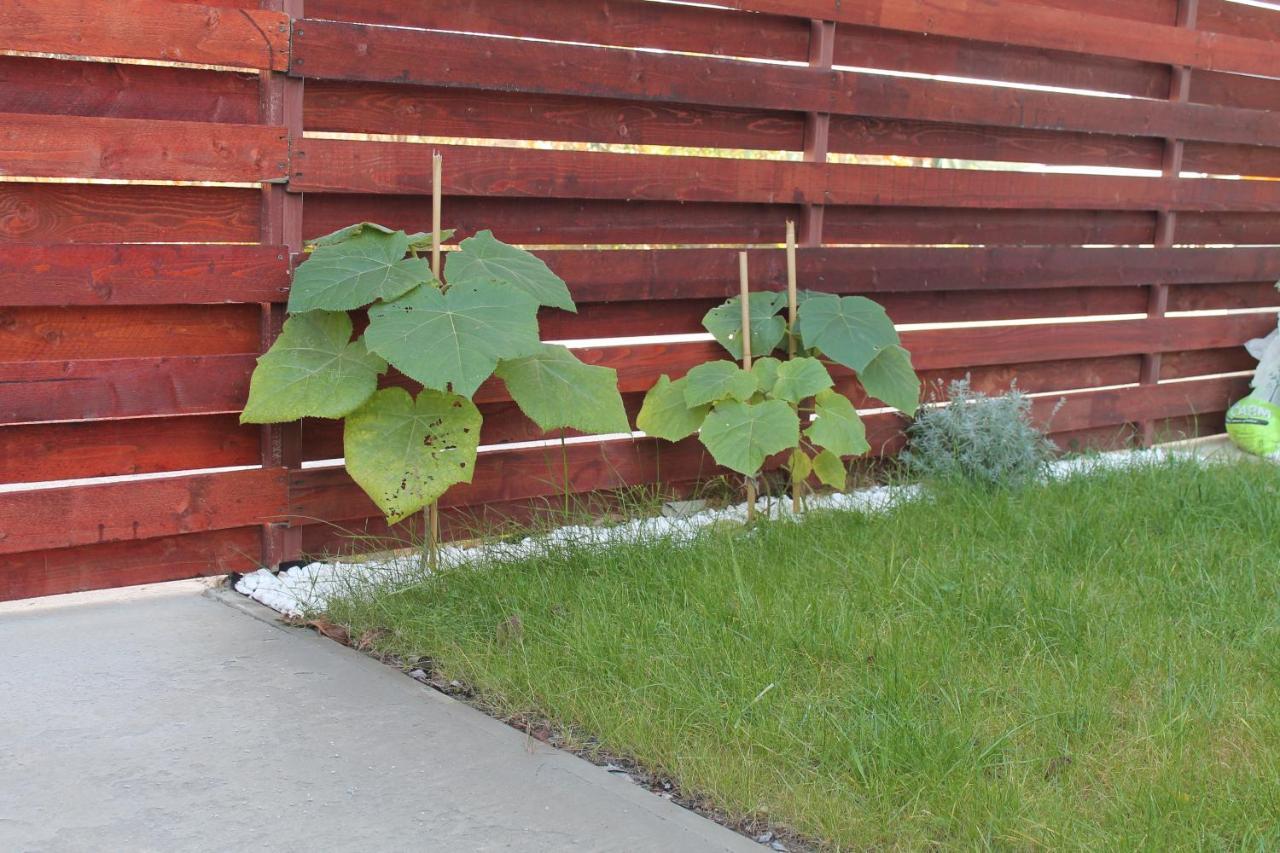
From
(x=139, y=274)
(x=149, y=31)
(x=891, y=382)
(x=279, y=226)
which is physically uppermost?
(x=149, y=31)

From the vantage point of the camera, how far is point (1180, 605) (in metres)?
3.28

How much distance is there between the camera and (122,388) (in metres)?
3.36

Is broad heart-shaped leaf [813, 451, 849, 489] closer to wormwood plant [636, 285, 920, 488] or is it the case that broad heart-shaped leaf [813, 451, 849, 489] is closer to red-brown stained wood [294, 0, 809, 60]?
wormwood plant [636, 285, 920, 488]

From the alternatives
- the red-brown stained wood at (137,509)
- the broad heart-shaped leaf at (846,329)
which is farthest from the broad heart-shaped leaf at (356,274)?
the broad heart-shaped leaf at (846,329)

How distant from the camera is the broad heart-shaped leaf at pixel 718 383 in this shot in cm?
395

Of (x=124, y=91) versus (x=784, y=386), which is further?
(x=784, y=386)

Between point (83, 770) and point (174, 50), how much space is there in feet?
6.03

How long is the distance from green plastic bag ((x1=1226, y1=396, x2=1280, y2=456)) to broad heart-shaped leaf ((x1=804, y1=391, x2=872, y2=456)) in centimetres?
261

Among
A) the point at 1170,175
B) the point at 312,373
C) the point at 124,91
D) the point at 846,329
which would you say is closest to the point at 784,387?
the point at 846,329

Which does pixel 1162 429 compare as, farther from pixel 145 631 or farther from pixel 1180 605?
pixel 145 631

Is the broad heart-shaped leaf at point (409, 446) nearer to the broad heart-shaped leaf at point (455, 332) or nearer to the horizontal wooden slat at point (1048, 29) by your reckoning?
the broad heart-shaped leaf at point (455, 332)

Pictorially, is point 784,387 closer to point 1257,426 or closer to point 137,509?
point 137,509

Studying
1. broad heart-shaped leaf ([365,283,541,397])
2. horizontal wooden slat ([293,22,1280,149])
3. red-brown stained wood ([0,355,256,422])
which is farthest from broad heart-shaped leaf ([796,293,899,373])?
red-brown stained wood ([0,355,256,422])

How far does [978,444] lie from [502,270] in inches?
79.1
